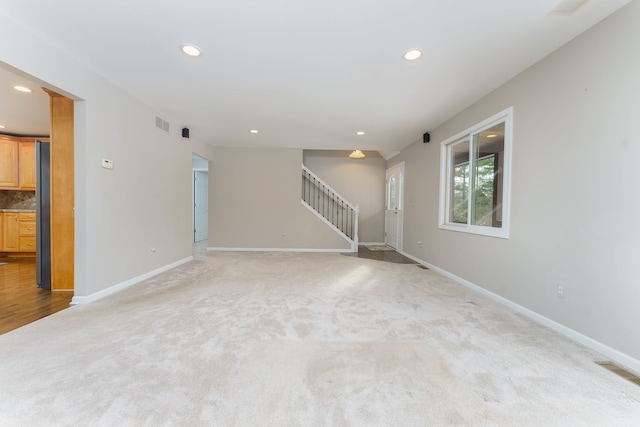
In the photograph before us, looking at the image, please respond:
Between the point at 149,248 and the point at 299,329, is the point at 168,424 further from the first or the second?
the point at 149,248

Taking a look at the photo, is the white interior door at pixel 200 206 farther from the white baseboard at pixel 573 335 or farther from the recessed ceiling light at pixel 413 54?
the white baseboard at pixel 573 335

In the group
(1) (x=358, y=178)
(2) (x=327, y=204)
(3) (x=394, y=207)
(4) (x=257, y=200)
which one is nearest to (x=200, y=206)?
(4) (x=257, y=200)

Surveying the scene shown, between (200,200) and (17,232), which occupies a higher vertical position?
(200,200)

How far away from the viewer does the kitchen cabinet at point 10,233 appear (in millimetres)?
5062

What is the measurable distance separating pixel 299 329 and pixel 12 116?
5812 mm

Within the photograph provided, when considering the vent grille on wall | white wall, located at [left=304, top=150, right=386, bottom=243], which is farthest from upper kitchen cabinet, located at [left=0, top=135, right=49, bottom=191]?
white wall, located at [left=304, top=150, right=386, bottom=243]

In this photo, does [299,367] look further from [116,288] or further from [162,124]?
[162,124]

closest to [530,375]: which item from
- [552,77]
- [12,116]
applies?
[552,77]

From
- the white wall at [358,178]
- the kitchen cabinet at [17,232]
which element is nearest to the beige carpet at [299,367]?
the kitchen cabinet at [17,232]

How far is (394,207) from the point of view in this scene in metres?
7.24

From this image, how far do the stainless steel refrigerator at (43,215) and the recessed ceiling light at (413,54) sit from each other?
→ 456 centimetres

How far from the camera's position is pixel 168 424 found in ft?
4.19

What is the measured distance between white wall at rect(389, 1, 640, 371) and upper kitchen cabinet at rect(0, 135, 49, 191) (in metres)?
8.18

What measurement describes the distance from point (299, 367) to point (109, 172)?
128 inches
